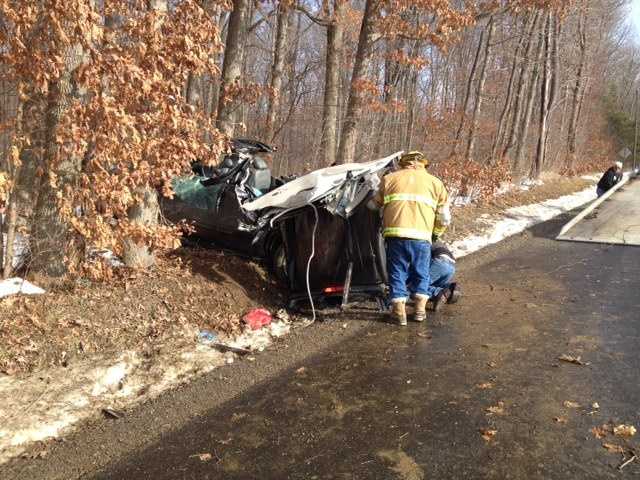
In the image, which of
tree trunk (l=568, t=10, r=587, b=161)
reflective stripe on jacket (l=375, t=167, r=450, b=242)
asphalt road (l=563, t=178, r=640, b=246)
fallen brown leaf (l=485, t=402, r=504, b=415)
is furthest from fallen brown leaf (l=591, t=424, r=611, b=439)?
tree trunk (l=568, t=10, r=587, b=161)

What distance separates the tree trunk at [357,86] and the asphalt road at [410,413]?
5.69 metres

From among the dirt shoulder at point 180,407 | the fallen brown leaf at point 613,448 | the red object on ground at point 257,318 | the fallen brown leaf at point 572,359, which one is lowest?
the dirt shoulder at point 180,407

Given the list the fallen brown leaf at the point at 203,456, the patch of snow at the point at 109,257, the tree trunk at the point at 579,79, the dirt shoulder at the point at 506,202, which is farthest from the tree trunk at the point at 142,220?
the tree trunk at the point at 579,79

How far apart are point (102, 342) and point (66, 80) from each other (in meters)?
2.45

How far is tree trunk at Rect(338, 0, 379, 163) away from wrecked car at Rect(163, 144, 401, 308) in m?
4.38

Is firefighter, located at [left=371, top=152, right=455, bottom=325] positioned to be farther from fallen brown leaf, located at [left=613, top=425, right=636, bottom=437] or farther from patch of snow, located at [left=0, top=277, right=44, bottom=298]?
patch of snow, located at [left=0, top=277, right=44, bottom=298]

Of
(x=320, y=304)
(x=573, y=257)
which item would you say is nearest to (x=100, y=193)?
(x=320, y=304)

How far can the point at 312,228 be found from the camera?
627 centimetres

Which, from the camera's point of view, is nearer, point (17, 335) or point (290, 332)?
point (17, 335)

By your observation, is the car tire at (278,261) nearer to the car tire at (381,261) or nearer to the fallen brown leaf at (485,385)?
the car tire at (381,261)

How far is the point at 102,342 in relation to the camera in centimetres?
483

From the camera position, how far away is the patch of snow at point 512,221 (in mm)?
10386

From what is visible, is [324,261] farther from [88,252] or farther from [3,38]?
[3,38]

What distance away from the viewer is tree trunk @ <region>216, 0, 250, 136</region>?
8.45 metres
